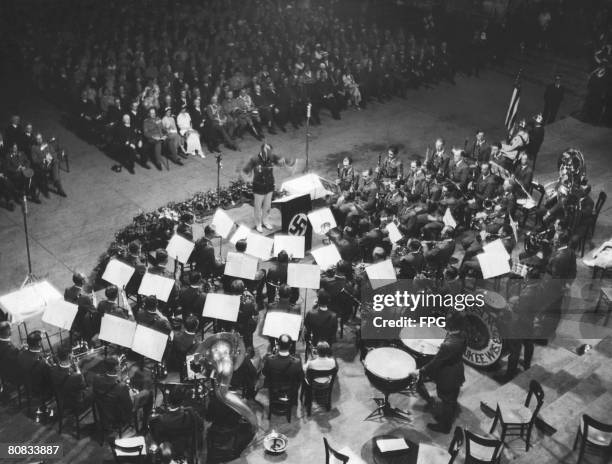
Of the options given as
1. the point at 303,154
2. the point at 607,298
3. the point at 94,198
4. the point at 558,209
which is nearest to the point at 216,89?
the point at 303,154

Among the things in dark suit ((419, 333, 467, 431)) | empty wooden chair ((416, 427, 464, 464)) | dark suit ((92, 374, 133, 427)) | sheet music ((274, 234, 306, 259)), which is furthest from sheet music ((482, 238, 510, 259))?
dark suit ((92, 374, 133, 427))

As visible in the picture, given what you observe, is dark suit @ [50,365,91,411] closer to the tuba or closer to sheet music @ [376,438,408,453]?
the tuba

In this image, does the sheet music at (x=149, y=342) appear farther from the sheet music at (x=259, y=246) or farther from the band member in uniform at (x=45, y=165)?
the band member in uniform at (x=45, y=165)

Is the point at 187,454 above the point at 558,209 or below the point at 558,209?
below

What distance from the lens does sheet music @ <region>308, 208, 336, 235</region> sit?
42.8 feet

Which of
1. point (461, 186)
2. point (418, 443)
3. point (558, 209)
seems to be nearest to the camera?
point (418, 443)

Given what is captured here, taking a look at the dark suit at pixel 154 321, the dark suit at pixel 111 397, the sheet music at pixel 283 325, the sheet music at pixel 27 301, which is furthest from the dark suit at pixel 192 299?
the dark suit at pixel 111 397

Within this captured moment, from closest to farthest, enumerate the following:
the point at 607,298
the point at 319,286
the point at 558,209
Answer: the point at 319,286
the point at 607,298
the point at 558,209

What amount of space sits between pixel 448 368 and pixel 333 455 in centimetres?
206

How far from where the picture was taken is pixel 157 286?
36.0 feet

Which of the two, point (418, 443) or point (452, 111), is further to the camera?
point (452, 111)

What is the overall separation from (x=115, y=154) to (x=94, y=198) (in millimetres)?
2393

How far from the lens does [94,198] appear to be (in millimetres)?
16609

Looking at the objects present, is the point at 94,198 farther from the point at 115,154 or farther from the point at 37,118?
the point at 37,118
